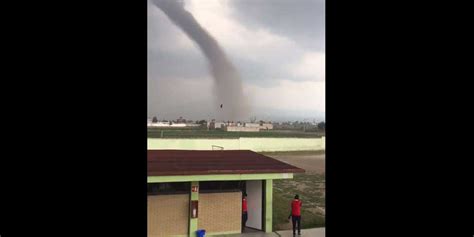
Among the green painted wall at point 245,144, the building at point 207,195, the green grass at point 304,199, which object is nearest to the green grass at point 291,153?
the green painted wall at point 245,144

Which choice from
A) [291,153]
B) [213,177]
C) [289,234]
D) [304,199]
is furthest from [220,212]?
[291,153]

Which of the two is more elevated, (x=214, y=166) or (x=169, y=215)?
(x=214, y=166)

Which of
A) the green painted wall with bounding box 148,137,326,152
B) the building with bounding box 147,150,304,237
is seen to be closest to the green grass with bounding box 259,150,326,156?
the green painted wall with bounding box 148,137,326,152

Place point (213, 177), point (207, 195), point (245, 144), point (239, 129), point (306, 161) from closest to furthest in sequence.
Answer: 1. point (213, 177)
2. point (207, 195)
3. point (245, 144)
4. point (239, 129)
5. point (306, 161)

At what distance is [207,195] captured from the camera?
523cm

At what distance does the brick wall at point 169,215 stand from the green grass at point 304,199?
2.36 meters

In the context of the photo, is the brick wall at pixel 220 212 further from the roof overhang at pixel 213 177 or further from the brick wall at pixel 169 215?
the roof overhang at pixel 213 177

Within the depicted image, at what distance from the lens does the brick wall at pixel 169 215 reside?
4.96 meters

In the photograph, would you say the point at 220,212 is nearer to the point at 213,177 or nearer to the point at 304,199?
the point at 213,177

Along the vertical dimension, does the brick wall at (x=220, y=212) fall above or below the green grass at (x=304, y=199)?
above

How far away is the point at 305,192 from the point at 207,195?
662 centimetres

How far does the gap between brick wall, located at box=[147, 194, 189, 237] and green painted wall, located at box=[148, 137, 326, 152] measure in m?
3.37
